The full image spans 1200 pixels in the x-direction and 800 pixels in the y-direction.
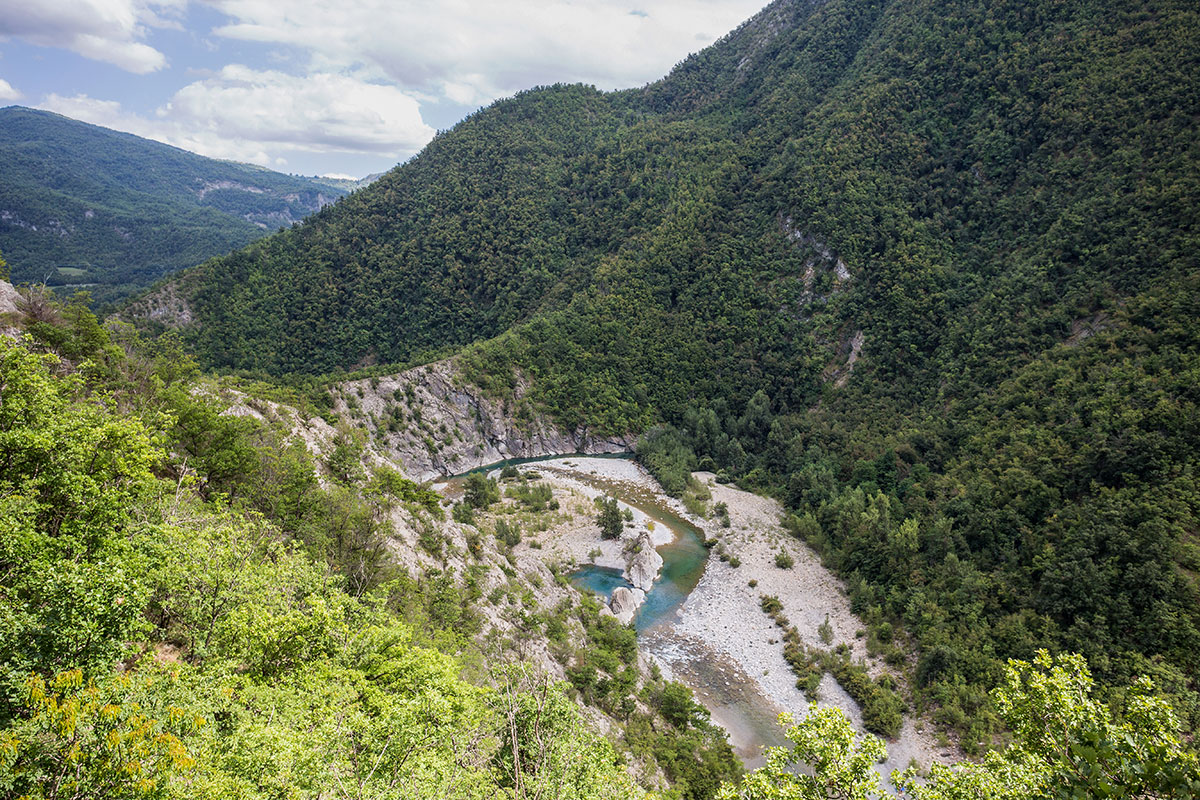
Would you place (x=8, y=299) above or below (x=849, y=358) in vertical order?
above

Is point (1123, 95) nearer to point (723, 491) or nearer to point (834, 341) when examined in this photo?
point (834, 341)

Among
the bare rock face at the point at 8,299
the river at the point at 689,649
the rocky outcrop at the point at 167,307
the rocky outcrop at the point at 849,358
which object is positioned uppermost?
the bare rock face at the point at 8,299

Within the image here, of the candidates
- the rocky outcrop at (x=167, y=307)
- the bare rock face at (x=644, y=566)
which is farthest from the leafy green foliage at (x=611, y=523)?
the rocky outcrop at (x=167, y=307)

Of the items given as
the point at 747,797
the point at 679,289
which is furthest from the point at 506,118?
the point at 747,797

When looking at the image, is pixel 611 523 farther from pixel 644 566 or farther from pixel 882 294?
pixel 882 294

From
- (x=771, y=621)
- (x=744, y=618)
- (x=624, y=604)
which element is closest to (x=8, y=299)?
(x=624, y=604)

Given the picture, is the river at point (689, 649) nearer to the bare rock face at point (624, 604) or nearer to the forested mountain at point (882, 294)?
the bare rock face at point (624, 604)
